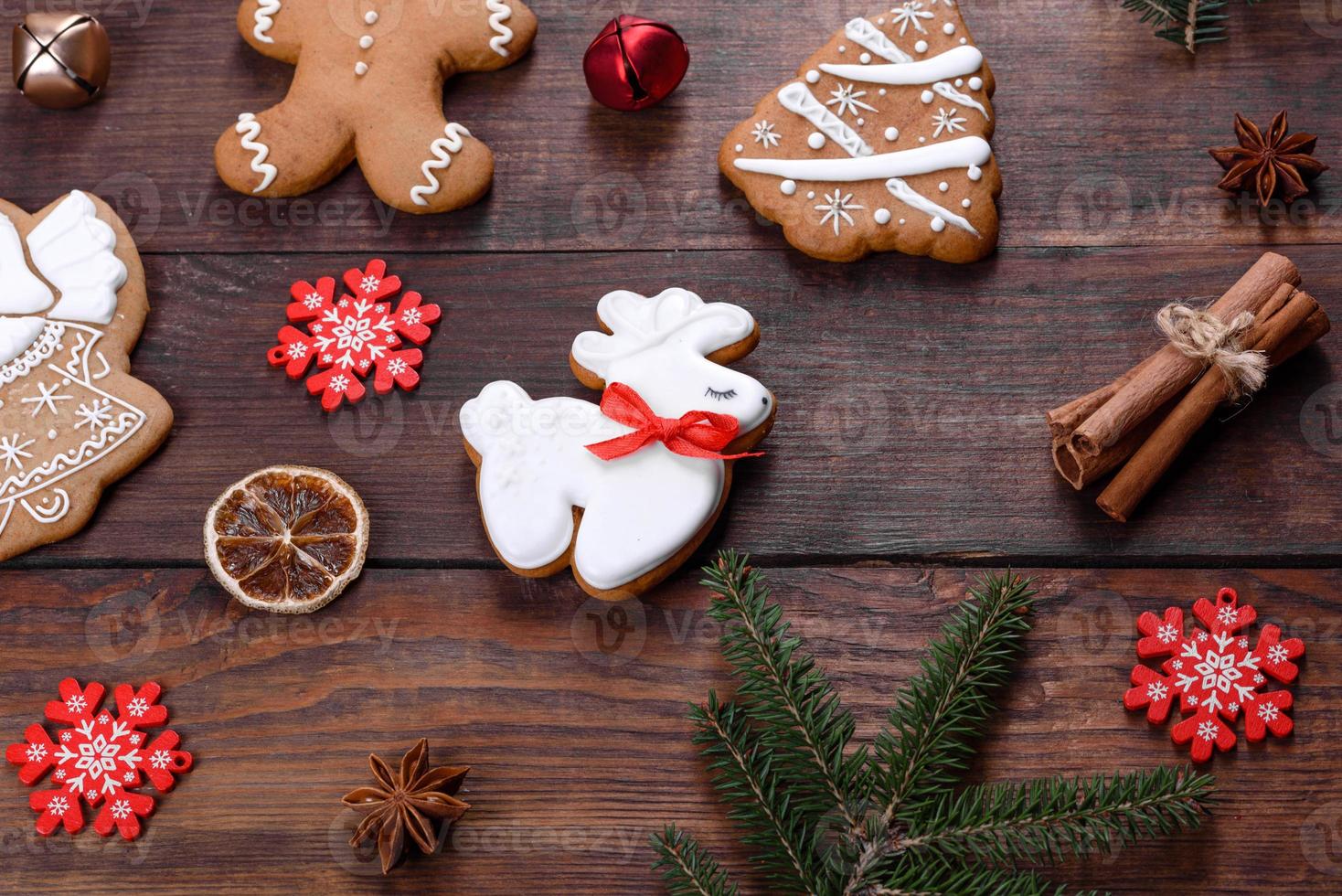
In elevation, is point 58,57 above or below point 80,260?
above

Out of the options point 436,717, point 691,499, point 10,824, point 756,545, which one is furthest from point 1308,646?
point 10,824

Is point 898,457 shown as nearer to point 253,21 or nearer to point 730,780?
point 730,780

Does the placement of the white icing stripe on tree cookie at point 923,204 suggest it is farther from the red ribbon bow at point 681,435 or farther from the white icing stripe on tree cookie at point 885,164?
the red ribbon bow at point 681,435

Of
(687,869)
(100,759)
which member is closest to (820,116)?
(687,869)

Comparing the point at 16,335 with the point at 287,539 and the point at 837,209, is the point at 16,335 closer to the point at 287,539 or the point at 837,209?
the point at 287,539

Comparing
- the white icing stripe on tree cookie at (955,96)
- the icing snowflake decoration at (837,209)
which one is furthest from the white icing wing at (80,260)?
the white icing stripe on tree cookie at (955,96)

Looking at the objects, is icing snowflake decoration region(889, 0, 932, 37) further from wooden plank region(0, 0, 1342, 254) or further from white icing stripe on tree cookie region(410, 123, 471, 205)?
white icing stripe on tree cookie region(410, 123, 471, 205)
